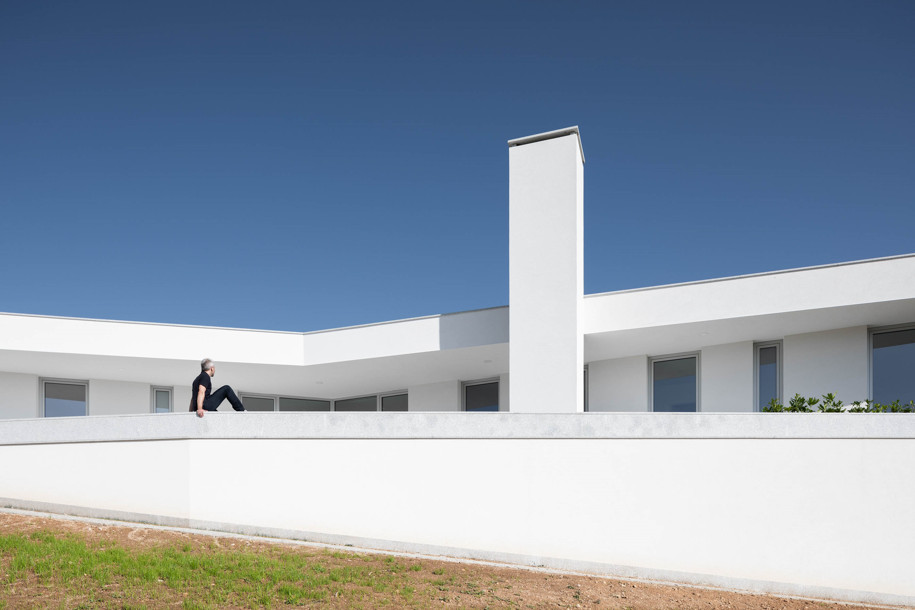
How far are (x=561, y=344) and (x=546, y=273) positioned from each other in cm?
142

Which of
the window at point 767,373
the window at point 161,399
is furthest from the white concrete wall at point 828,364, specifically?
the window at point 161,399

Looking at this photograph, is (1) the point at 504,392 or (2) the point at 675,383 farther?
(1) the point at 504,392

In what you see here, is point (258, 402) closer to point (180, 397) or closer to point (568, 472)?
point (180, 397)

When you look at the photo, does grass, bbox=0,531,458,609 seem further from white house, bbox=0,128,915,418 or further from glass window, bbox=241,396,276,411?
glass window, bbox=241,396,276,411

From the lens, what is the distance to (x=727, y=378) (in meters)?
14.5

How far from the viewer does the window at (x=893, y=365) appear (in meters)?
13.1

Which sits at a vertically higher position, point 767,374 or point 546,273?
point 546,273

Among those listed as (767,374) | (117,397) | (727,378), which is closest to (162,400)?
(117,397)

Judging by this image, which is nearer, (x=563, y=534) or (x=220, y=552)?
(x=220, y=552)

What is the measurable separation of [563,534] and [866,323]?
321 inches

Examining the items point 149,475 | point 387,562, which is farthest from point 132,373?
point 387,562

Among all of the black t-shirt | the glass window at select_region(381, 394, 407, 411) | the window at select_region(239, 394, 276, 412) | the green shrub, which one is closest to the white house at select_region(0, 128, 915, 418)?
the green shrub

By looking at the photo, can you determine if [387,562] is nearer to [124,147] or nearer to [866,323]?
[866,323]

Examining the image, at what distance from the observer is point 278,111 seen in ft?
79.4
